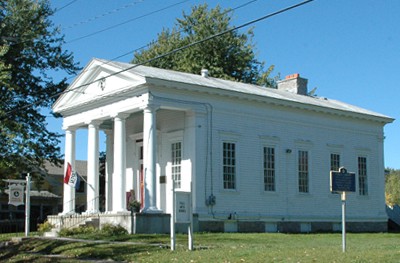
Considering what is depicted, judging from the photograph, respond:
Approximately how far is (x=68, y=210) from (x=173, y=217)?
1373 cm

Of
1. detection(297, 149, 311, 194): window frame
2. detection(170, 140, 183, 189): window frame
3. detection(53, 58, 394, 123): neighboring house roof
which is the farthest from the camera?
detection(297, 149, 311, 194): window frame

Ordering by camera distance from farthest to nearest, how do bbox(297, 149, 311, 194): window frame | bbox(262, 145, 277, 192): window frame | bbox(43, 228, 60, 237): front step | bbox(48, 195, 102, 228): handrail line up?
1. bbox(297, 149, 311, 194): window frame
2. bbox(262, 145, 277, 192): window frame
3. bbox(48, 195, 102, 228): handrail
4. bbox(43, 228, 60, 237): front step

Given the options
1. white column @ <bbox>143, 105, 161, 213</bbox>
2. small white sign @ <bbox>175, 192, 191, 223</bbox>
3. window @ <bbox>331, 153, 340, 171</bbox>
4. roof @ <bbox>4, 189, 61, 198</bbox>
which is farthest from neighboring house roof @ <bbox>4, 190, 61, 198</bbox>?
small white sign @ <bbox>175, 192, 191, 223</bbox>

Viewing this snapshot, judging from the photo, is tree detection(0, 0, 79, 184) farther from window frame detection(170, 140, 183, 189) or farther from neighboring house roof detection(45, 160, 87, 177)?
neighboring house roof detection(45, 160, 87, 177)

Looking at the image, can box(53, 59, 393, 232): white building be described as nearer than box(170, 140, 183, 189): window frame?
Yes

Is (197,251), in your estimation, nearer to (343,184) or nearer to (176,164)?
(343,184)

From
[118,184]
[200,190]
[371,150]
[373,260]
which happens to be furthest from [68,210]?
[373,260]

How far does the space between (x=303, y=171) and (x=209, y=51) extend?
24091 millimetres

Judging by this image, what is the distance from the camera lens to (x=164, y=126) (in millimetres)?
30656

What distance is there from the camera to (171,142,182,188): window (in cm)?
2962

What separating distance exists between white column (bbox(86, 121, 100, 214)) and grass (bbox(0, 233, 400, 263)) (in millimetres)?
5030

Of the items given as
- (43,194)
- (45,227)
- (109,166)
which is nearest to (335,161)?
(109,166)

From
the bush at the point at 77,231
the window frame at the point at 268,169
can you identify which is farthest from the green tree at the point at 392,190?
the bush at the point at 77,231

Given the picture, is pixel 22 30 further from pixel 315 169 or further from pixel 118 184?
pixel 315 169
